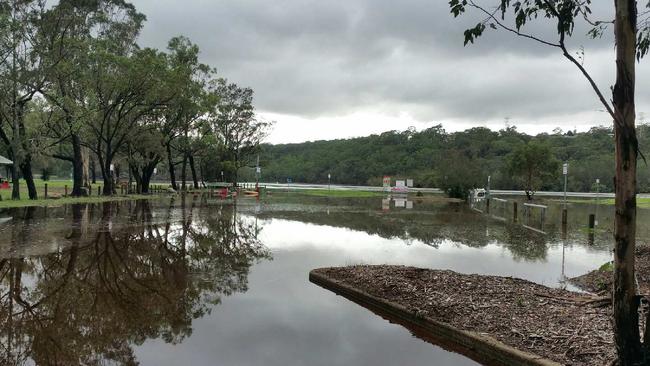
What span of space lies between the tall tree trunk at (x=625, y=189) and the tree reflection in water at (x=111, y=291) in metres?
4.82

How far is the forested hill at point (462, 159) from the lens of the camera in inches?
1839

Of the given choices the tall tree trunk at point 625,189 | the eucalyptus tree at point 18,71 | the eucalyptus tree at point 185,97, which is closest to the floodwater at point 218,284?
the tall tree trunk at point 625,189

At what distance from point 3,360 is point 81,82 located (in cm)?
2988

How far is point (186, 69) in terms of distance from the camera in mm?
37969

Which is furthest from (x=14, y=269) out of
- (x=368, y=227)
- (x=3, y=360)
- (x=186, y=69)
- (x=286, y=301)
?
(x=186, y=69)

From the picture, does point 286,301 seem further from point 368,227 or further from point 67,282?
point 368,227

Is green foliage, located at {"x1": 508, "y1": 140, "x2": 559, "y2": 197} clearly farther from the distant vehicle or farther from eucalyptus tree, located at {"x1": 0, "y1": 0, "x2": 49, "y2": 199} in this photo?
eucalyptus tree, located at {"x1": 0, "y1": 0, "x2": 49, "y2": 199}

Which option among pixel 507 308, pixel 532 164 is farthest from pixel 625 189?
pixel 532 164

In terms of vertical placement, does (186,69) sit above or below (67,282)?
above

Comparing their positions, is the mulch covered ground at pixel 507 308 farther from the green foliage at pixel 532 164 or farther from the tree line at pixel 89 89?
the green foliage at pixel 532 164

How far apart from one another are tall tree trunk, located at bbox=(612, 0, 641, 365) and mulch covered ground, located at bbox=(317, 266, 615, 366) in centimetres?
81

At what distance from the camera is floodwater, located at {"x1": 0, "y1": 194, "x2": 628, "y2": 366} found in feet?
18.6

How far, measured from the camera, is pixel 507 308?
6.62 metres

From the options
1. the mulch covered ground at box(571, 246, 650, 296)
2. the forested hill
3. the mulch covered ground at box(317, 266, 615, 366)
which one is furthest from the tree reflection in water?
the forested hill
